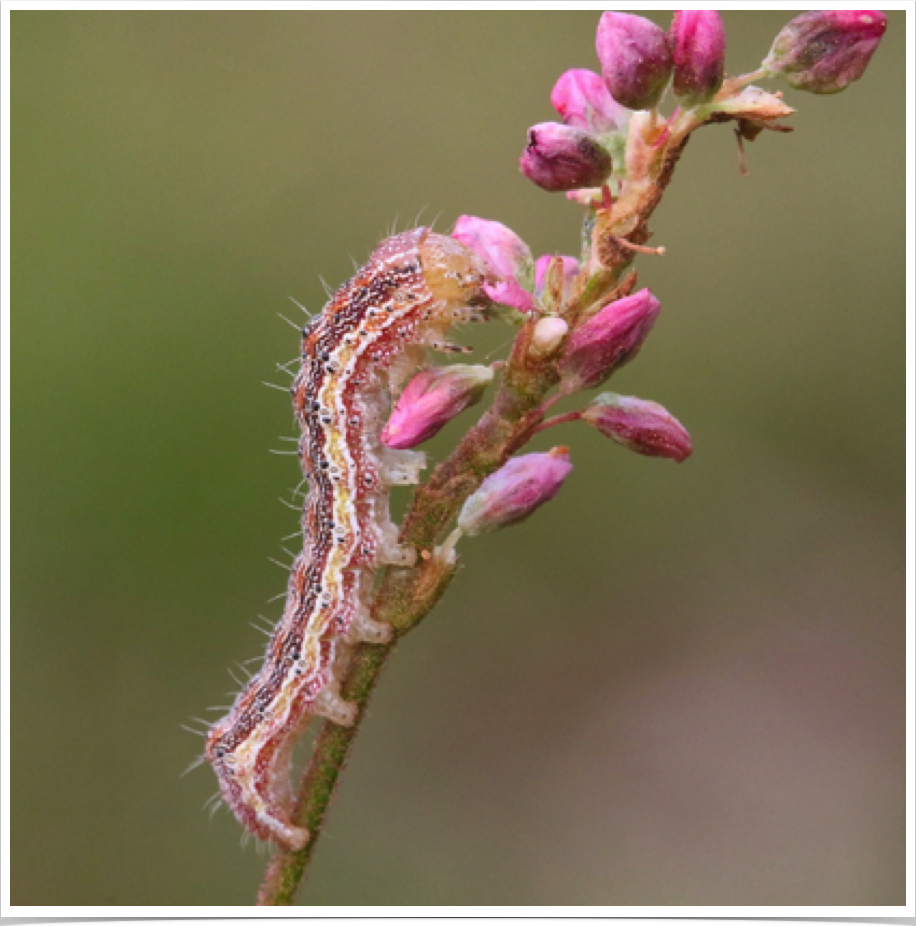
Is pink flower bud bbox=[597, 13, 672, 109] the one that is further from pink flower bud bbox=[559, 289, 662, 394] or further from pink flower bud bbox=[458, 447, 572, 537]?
pink flower bud bbox=[458, 447, 572, 537]

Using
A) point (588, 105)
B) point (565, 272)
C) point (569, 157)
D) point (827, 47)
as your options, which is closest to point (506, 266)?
point (565, 272)

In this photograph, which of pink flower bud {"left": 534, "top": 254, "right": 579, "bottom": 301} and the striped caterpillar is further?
the striped caterpillar

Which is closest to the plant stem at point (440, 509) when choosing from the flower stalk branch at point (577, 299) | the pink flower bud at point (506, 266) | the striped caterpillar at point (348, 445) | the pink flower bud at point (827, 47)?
the flower stalk branch at point (577, 299)

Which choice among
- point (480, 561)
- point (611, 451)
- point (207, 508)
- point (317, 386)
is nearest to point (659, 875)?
point (480, 561)

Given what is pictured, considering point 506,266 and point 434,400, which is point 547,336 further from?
point 434,400

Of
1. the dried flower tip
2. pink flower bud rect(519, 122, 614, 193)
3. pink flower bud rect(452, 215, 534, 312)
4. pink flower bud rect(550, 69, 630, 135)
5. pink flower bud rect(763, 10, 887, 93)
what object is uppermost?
pink flower bud rect(763, 10, 887, 93)

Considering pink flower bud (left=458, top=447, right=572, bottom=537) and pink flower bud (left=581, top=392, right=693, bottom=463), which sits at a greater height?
pink flower bud (left=581, top=392, right=693, bottom=463)

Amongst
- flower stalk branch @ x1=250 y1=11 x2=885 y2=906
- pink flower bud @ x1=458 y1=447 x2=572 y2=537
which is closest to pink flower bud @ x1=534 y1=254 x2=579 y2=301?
flower stalk branch @ x1=250 y1=11 x2=885 y2=906
